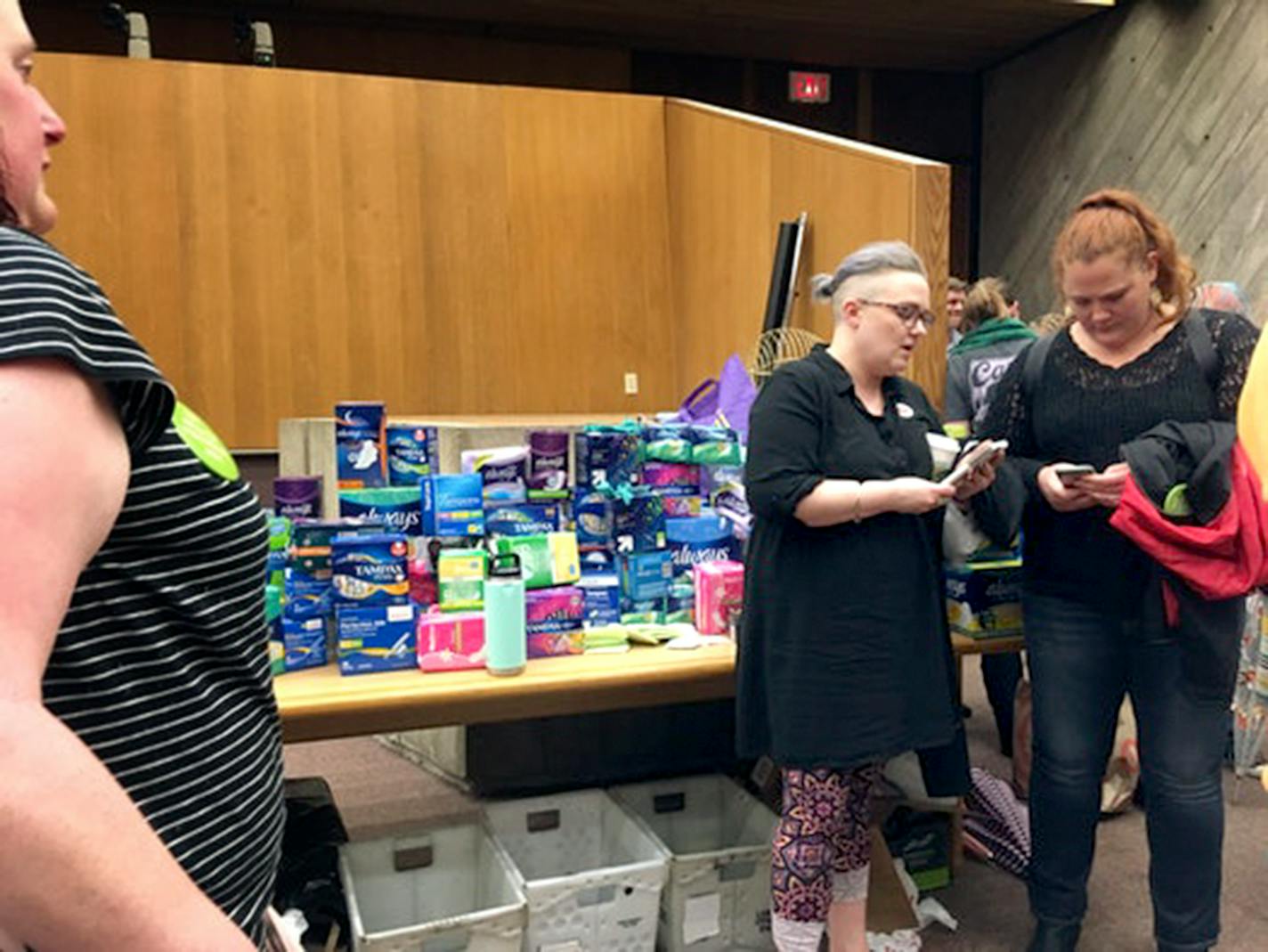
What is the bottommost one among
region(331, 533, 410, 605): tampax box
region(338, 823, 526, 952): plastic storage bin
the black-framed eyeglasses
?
region(338, 823, 526, 952): plastic storage bin

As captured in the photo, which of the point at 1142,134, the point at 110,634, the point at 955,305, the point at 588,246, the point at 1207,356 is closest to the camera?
the point at 110,634

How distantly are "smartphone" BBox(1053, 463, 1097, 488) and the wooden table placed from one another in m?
0.70

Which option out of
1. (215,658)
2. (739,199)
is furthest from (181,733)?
(739,199)

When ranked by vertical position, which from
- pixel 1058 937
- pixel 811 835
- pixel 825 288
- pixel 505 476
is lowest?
pixel 1058 937

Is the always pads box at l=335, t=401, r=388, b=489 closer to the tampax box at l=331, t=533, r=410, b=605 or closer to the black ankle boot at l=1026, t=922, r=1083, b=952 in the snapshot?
the tampax box at l=331, t=533, r=410, b=605

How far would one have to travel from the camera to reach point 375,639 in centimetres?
190

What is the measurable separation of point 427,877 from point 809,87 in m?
5.11

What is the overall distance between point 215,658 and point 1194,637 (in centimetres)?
181

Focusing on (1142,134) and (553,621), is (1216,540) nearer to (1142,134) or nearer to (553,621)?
(553,621)

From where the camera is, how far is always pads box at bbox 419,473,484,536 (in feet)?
6.62

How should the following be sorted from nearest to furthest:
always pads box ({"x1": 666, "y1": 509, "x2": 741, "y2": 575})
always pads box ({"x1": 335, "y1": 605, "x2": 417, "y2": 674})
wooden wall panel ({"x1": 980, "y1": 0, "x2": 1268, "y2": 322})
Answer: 1. always pads box ({"x1": 335, "y1": 605, "x2": 417, "y2": 674})
2. always pads box ({"x1": 666, "y1": 509, "x2": 741, "y2": 575})
3. wooden wall panel ({"x1": 980, "y1": 0, "x2": 1268, "y2": 322})

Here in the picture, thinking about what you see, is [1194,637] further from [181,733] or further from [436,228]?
[436,228]

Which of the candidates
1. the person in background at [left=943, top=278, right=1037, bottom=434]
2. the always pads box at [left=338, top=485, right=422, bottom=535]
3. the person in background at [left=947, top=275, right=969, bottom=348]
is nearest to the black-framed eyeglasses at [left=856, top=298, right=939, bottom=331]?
the always pads box at [left=338, top=485, right=422, bottom=535]

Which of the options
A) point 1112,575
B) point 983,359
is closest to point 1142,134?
point 983,359
